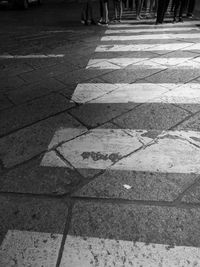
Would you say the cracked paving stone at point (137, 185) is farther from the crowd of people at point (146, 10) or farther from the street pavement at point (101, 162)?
the crowd of people at point (146, 10)

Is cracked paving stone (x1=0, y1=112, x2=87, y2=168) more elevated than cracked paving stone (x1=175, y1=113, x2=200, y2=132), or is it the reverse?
cracked paving stone (x1=175, y1=113, x2=200, y2=132)

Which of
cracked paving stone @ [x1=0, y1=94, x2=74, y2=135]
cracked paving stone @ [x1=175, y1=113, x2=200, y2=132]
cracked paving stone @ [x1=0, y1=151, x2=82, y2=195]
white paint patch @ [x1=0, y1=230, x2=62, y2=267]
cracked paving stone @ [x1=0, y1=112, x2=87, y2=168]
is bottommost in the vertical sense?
Answer: cracked paving stone @ [x1=0, y1=94, x2=74, y2=135]

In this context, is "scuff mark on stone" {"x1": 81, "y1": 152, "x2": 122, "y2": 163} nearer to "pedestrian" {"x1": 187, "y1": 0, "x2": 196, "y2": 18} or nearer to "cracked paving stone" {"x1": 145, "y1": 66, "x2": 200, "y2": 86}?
"cracked paving stone" {"x1": 145, "y1": 66, "x2": 200, "y2": 86}

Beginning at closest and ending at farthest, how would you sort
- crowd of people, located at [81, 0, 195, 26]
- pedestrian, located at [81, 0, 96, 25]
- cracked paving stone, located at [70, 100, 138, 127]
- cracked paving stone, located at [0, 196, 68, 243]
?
cracked paving stone, located at [0, 196, 68, 243] < cracked paving stone, located at [70, 100, 138, 127] < crowd of people, located at [81, 0, 195, 26] < pedestrian, located at [81, 0, 96, 25]

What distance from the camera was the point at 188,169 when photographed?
2.31 m

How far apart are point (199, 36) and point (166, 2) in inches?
92.0

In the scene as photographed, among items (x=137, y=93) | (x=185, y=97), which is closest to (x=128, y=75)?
(x=137, y=93)

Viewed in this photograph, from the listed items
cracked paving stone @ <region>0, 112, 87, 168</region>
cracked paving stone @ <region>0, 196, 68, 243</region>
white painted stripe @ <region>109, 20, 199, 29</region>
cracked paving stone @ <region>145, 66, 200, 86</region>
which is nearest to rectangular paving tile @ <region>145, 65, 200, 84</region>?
cracked paving stone @ <region>145, 66, 200, 86</region>

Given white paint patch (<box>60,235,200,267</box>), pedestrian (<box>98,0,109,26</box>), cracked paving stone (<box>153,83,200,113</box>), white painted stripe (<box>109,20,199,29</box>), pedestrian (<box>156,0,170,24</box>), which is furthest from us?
pedestrian (<box>98,0,109,26</box>)

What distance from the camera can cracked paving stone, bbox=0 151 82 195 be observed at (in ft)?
7.22

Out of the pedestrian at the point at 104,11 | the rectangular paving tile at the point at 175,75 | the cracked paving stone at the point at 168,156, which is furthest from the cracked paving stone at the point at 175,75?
the pedestrian at the point at 104,11

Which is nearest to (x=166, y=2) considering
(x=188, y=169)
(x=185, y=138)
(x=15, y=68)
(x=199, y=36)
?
(x=199, y=36)

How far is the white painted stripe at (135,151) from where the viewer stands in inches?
93.9

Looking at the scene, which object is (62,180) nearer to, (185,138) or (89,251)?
(89,251)
